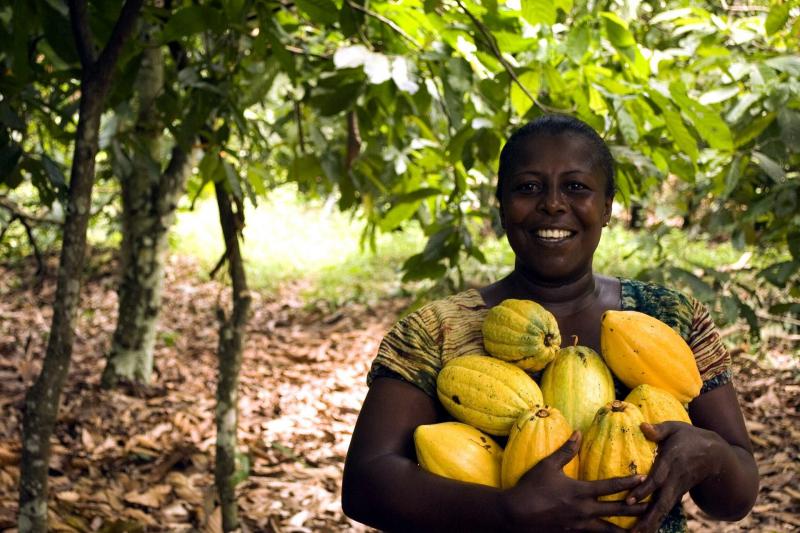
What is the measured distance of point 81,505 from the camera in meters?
2.81

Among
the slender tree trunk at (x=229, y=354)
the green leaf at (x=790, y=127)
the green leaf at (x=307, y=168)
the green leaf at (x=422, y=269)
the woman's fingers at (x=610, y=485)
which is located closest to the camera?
the woman's fingers at (x=610, y=485)

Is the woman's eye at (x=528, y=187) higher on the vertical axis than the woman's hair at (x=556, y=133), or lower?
lower

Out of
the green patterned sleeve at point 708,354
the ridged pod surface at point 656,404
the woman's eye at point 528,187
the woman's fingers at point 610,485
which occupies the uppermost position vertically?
the woman's eye at point 528,187

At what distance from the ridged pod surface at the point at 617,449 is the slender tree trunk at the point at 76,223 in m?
1.29

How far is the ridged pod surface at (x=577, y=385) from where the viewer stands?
117cm

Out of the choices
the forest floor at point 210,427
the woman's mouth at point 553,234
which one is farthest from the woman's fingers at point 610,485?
the forest floor at point 210,427

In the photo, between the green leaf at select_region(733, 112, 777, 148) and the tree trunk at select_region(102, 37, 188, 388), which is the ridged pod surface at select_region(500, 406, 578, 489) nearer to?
the green leaf at select_region(733, 112, 777, 148)

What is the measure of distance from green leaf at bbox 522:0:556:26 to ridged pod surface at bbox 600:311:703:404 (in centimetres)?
76

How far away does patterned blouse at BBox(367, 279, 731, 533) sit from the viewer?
4.47 feet

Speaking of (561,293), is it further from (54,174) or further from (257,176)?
(257,176)

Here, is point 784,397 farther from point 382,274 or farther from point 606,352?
point 382,274

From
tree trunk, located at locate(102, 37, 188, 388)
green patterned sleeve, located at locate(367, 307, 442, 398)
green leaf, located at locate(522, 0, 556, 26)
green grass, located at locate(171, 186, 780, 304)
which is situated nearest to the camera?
green patterned sleeve, located at locate(367, 307, 442, 398)

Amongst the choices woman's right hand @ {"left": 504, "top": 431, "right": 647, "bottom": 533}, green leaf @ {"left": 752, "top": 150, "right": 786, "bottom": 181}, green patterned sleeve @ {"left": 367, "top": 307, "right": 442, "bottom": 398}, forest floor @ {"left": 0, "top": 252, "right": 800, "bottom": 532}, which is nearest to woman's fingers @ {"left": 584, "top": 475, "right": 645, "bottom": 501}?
woman's right hand @ {"left": 504, "top": 431, "right": 647, "bottom": 533}

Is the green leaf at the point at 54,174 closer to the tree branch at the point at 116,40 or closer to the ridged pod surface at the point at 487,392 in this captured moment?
the tree branch at the point at 116,40
